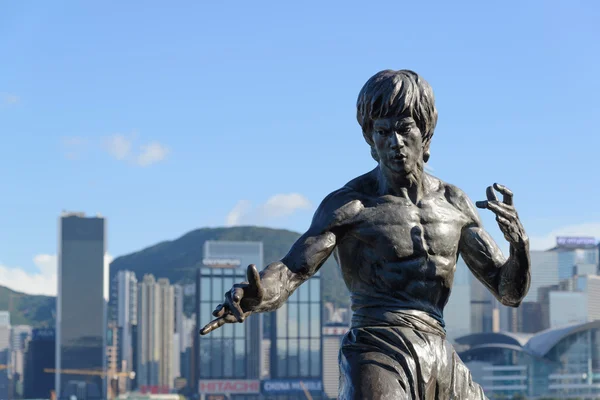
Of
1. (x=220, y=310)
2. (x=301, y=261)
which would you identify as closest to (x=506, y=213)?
(x=301, y=261)

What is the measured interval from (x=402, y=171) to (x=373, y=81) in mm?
600

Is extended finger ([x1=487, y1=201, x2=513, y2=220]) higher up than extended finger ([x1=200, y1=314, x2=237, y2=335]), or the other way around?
extended finger ([x1=487, y1=201, x2=513, y2=220])

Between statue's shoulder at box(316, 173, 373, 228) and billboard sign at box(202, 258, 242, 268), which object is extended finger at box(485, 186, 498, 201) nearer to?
statue's shoulder at box(316, 173, 373, 228)

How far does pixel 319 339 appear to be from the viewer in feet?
544

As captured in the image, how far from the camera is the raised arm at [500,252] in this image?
8273mm

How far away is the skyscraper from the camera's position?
18975 centimetres

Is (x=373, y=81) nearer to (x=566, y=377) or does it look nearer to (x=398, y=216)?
(x=398, y=216)

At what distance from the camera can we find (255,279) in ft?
25.8

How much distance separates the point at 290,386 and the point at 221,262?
97.0 feet

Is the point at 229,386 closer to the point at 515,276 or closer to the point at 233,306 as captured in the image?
the point at 515,276

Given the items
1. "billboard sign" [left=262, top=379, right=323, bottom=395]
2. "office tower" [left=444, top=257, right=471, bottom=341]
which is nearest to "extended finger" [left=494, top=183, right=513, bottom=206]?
"billboard sign" [left=262, top=379, right=323, bottom=395]

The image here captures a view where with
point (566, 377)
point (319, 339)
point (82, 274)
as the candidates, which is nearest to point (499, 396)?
point (566, 377)

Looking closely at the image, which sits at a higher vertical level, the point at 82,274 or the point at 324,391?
the point at 82,274

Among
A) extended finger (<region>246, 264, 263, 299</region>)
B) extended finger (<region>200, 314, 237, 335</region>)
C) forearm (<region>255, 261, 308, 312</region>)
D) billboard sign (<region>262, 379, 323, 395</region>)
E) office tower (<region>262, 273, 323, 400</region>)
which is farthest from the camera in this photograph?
billboard sign (<region>262, 379, 323, 395</region>)
